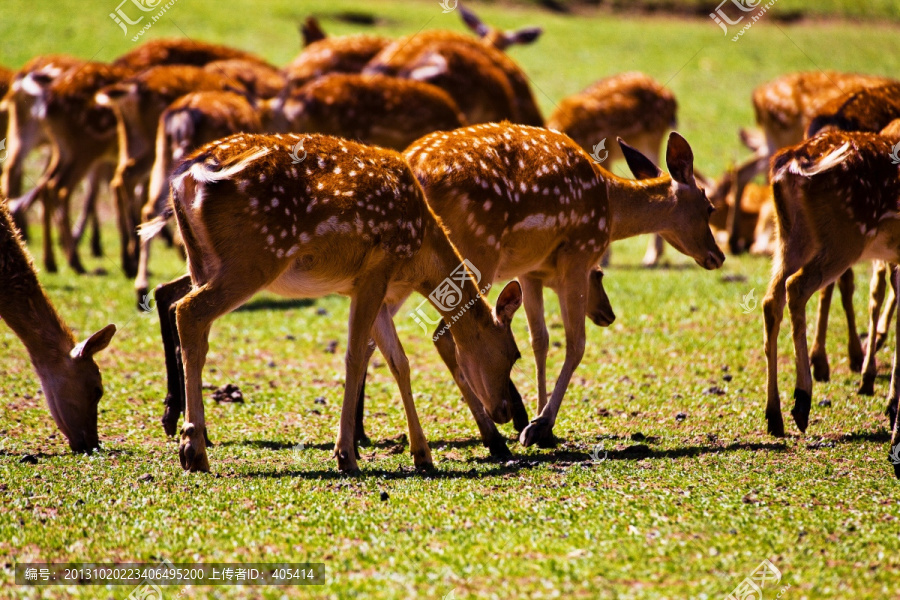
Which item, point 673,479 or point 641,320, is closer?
point 673,479

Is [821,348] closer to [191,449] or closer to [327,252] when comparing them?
[327,252]

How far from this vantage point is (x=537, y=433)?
7586mm

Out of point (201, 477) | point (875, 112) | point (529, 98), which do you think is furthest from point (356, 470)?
point (529, 98)

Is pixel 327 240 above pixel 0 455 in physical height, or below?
above

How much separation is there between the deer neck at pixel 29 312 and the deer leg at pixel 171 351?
727mm

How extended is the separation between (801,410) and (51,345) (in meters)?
5.55

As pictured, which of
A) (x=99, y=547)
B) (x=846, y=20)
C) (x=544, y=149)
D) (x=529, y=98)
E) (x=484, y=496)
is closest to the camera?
(x=99, y=547)

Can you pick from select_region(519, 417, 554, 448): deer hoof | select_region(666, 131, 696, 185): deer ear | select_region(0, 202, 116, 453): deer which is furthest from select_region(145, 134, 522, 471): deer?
select_region(666, 131, 696, 185): deer ear

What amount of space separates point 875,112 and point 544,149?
4091 mm

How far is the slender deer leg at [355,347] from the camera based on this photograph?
670 cm

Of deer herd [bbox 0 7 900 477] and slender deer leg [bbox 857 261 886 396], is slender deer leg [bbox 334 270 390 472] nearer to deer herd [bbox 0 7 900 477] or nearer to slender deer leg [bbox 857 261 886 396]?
deer herd [bbox 0 7 900 477]

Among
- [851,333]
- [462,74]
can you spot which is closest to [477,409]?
[851,333]

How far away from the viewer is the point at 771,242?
1631 centimetres

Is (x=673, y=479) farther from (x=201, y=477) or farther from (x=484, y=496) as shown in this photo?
(x=201, y=477)
